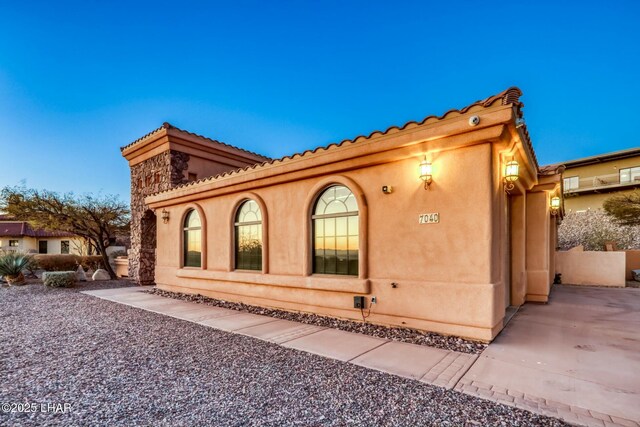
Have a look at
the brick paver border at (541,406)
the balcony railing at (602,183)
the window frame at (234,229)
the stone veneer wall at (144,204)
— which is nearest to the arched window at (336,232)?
the window frame at (234,229)

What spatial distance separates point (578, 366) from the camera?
13.6 ft

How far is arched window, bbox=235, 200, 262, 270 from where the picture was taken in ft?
28.7

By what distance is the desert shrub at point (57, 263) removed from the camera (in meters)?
18.5

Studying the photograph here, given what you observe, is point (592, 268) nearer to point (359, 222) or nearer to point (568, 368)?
point (568, 368)

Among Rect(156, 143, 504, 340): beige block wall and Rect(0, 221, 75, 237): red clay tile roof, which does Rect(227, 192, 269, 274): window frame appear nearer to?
Rect(156, 143, 504, 340): beige block wall

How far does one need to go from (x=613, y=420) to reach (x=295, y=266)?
5.83m

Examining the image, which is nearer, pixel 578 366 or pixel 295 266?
pixel 578 366

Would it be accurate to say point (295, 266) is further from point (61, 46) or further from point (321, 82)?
point (321, 82)

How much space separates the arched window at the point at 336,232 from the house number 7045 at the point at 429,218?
1442 millimetres

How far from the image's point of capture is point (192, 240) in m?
10.9

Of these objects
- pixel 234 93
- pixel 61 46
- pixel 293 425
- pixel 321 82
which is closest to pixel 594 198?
pixel 321 82

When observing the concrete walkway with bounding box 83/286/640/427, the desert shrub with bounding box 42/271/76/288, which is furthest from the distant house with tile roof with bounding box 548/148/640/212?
the desert shrub with bounding box 42/271/76/288

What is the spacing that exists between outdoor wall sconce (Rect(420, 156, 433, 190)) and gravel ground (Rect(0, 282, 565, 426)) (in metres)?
3.35

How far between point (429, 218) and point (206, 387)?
4394 mm
